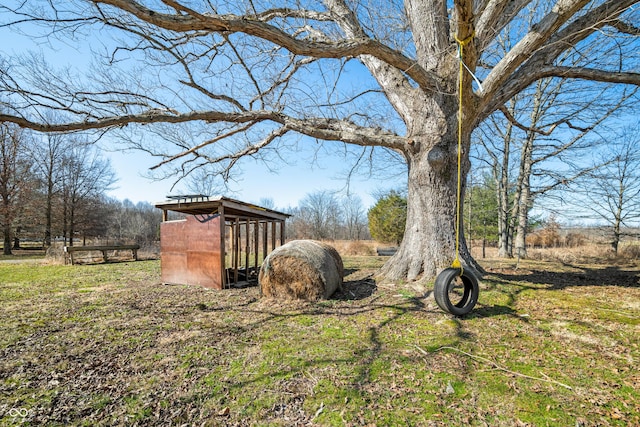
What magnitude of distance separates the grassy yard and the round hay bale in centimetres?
31

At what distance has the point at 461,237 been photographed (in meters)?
5.53

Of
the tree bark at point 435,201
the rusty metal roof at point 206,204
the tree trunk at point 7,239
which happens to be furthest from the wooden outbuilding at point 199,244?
the tree trunk at point 7,239

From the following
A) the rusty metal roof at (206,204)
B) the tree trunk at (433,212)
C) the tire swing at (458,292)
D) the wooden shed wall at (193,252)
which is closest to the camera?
the tire swing at (458,292)

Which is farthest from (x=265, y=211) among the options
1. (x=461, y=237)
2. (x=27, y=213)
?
(x=27, y=213)

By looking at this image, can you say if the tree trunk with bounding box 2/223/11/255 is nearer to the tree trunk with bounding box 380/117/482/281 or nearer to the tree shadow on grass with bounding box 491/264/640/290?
the tree trunk with bounding box 380/117/482/281

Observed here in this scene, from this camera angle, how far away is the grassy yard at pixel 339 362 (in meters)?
2.15

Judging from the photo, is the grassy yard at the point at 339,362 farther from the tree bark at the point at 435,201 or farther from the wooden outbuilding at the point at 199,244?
the wooden outbuilding at the point at 199,244

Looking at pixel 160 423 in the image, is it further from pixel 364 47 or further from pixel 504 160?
pixel 504 160

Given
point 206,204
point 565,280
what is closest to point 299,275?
point 206,204

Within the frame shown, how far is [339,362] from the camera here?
9.46ft

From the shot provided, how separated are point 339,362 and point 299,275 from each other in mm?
2425

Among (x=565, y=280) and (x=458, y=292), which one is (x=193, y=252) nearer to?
(x=458, y=292)

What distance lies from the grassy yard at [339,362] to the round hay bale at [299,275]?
1.02ft

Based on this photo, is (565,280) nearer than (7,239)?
Yes
